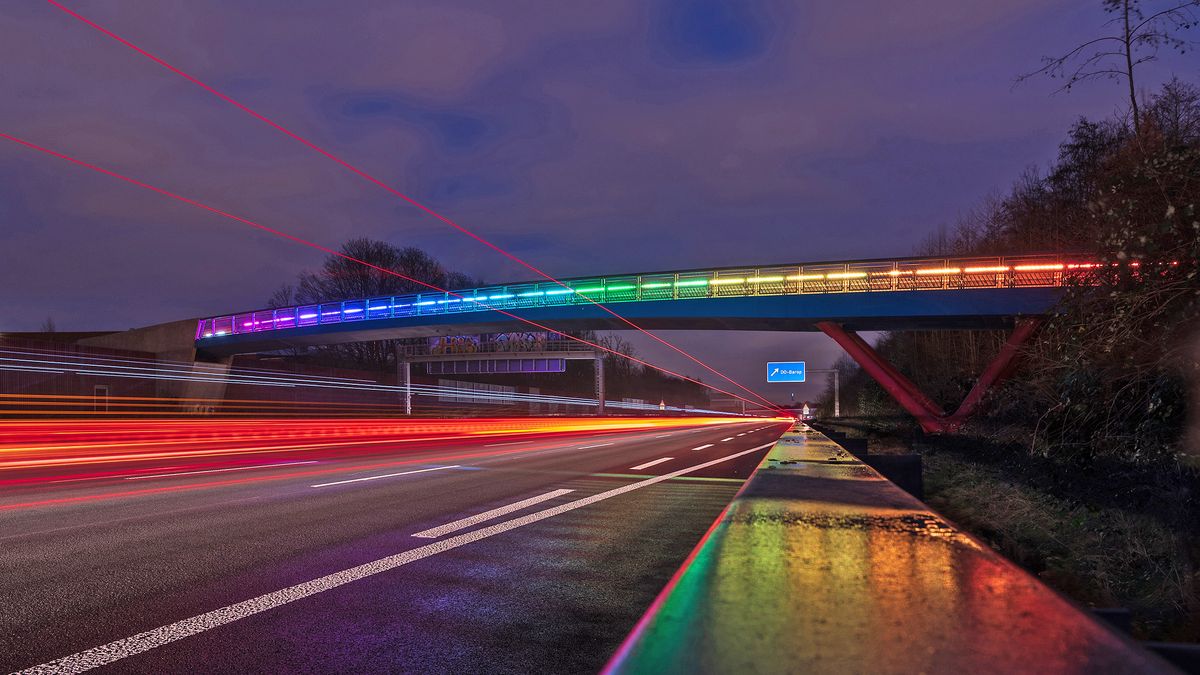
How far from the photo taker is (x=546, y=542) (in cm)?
537

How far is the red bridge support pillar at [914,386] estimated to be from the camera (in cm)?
2175

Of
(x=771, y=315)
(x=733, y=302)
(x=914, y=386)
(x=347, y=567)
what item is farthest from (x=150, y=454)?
(x=914, y=386)

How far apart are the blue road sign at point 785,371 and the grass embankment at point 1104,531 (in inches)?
2231

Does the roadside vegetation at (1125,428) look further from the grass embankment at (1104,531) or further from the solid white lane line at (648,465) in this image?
the solid white lane line at (648,465)

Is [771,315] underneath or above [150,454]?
above

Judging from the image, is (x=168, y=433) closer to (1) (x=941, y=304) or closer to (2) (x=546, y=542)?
(2) (x=546, y=542)

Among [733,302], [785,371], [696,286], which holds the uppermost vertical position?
[696,286]

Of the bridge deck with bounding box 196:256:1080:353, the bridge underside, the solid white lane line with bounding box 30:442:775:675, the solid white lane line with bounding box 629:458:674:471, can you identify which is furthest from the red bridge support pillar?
the solid white lane line with bounding box 30:442:775:675

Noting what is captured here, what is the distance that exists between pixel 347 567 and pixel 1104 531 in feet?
21.9

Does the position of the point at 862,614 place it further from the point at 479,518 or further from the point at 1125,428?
the point at 1125,428

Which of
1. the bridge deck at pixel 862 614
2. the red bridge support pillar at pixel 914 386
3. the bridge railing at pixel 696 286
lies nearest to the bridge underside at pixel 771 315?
the bridge railing at pixel 696 286

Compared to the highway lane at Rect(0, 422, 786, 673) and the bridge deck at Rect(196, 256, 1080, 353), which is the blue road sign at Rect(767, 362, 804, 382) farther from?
the highway lane at Rect(0, 422, 786, 673)

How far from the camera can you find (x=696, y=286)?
31.0 meters

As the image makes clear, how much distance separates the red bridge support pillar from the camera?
2175 centimetres
